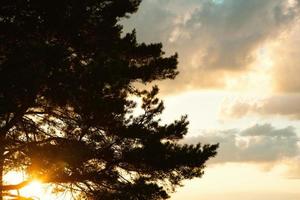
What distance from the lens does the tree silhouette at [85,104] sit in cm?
1891

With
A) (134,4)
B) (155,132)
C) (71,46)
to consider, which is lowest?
(155,132)

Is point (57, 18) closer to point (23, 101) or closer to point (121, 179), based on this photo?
Result: point (23, 101)

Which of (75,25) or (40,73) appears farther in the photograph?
(75,25)

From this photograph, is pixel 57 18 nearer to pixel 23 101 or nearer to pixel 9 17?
pixel 9 17

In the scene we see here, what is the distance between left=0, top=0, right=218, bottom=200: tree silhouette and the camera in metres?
18.9

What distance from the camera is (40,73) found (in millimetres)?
18031

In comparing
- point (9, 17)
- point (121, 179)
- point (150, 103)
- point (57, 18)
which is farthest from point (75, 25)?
point (121, 179)

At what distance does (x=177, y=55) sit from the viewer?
75.3ft

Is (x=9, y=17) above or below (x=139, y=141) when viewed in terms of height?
above

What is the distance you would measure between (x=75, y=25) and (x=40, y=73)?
3254mm

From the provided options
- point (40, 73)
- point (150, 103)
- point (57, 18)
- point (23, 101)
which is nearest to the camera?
point (40, 73)

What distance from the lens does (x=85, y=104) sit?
19500 mm

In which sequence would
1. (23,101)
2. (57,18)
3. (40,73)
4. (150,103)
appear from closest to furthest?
(40,73), (23,101), (57,18), (150,103)

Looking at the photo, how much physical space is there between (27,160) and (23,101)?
2.08m
